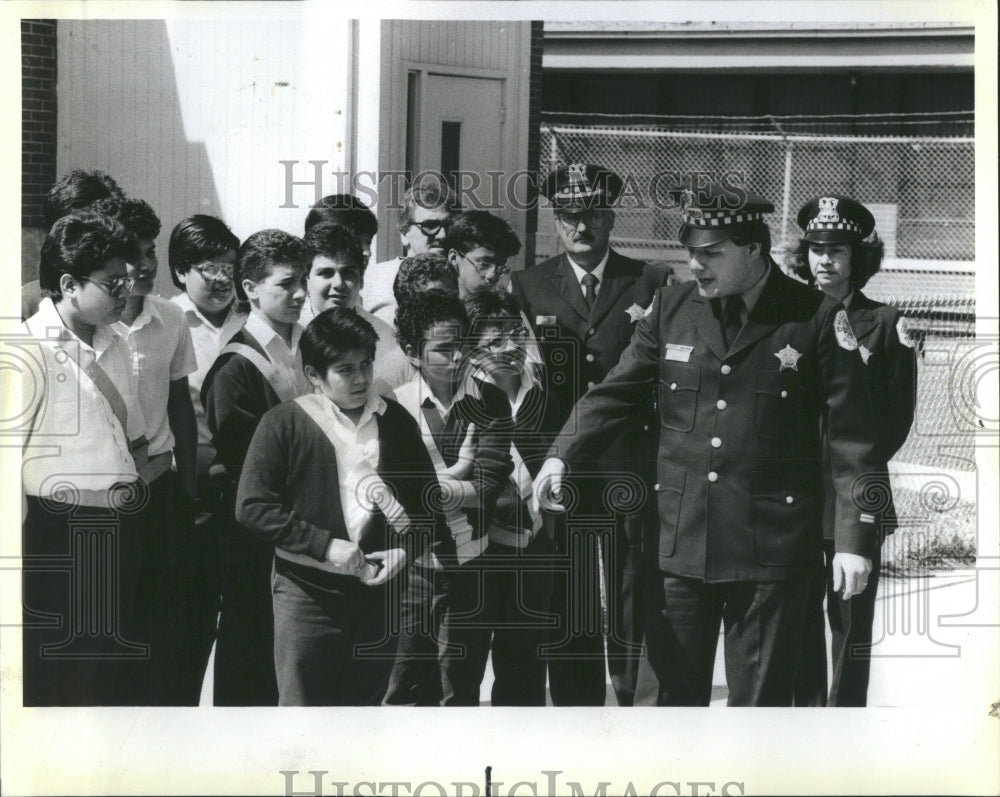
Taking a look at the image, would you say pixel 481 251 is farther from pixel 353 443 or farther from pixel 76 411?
pixel 76 411

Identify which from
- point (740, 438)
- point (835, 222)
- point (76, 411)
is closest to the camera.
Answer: point (740, 438)

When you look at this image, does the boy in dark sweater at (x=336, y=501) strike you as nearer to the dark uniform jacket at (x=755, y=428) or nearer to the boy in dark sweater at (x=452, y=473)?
the boy in dark sweater at (x=452, y=473)

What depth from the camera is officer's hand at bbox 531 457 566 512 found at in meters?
5.45

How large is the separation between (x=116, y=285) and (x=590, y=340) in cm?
174

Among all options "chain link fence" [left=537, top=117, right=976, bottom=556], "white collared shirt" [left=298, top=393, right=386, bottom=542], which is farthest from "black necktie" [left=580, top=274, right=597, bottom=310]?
"white collared shirt" [left=298, top=393, right=386, bottom=542]

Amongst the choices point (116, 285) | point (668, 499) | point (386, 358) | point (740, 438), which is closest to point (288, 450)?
point (386, 358)

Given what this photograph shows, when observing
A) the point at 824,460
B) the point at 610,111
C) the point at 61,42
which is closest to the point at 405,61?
the point at 610,111

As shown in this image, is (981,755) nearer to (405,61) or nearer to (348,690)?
(348,690)

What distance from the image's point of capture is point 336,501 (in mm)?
5375

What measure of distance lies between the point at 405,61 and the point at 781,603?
240 centimetres

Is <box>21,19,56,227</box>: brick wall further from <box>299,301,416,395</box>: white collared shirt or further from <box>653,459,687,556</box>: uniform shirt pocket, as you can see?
<box>653,459,687,556</box>: uniform shirt pocket

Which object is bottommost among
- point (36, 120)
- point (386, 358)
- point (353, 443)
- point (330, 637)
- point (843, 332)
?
point (330, 637)

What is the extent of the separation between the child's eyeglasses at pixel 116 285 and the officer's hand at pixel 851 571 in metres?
2.76

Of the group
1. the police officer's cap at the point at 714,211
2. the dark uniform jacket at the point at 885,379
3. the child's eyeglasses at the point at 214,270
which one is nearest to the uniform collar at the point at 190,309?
the child's eyeglasses at the point at 214,270
